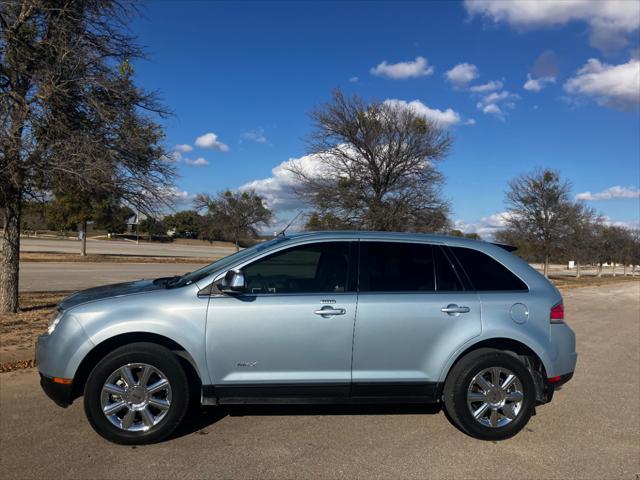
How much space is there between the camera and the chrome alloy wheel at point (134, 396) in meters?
4.08

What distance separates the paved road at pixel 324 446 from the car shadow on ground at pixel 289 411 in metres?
0.01

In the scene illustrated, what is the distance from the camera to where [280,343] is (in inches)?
166

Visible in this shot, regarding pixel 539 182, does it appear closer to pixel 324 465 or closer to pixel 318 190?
pixel 318 190

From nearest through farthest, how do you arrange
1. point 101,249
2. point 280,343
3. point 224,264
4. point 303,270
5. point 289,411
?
point 280,343
point 224,264
point 303,270
point 289,411
point 101,249

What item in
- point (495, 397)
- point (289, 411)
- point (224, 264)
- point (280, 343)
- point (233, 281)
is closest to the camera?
point (233, 281)

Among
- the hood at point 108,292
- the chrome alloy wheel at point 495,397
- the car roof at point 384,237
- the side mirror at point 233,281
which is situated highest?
the car roof at point 384,237

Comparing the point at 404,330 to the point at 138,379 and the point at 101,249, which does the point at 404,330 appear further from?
the point at 101,249

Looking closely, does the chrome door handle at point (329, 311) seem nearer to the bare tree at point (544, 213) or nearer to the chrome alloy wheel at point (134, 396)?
the chrome alloy wheel at point (134, 396)

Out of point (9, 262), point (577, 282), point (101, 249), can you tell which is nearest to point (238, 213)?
point (101, 249)

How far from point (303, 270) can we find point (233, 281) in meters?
0.81

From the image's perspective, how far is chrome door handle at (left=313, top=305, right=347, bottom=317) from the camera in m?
4.27

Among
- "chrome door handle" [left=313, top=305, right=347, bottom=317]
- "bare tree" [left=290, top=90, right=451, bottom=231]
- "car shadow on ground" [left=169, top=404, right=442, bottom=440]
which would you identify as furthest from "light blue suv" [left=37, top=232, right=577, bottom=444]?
"bare tree" [left=290, top=90, right=451, bottom=231]

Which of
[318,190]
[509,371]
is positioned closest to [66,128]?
[509,371]

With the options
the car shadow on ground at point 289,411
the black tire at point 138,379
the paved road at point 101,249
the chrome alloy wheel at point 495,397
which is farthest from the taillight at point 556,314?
the paved road at point 101,249
